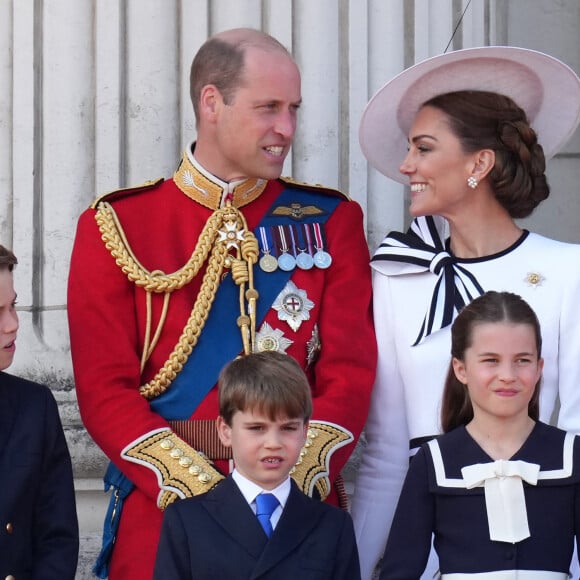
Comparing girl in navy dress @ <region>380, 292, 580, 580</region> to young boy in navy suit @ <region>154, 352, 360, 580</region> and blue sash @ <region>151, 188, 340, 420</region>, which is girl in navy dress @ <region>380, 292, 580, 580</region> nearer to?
young boy in navy suit @ <region>154, 352, 360, 580</region>

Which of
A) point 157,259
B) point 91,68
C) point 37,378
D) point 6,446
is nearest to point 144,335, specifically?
point 157,259

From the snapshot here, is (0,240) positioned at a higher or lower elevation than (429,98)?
lower

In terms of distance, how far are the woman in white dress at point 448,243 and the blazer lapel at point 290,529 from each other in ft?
1.80

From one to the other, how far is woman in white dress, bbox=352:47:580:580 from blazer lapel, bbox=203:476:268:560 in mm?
659

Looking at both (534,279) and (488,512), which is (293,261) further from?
(488,512)

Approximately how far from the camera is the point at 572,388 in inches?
159

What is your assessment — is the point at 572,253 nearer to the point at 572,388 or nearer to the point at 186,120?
the point at 572,388

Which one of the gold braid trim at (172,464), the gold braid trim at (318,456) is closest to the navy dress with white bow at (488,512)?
the gold braid trim at (318,456)

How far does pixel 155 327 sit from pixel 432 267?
74 cm

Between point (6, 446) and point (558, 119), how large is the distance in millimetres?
1768

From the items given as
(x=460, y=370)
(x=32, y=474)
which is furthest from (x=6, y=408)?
(x=460, y=370)

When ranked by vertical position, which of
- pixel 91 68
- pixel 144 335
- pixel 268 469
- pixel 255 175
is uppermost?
pixel 91 68

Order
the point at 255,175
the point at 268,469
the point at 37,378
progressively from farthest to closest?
1. the point at 37,378
2. the point at 255,175
3. the point at 268,469

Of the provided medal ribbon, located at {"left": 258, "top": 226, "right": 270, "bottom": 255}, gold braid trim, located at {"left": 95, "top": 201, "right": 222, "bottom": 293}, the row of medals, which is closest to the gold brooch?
the row of medals
